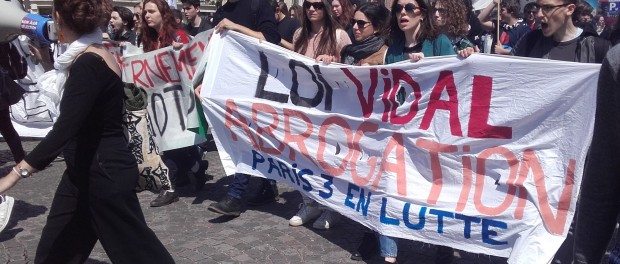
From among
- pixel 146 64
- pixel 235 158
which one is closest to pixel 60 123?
pixel 235 158

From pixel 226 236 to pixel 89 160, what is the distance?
6.90 feet

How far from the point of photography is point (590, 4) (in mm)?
5176

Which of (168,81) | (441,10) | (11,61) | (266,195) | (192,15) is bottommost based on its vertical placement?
(266,195)

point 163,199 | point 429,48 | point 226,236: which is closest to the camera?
point 429,48

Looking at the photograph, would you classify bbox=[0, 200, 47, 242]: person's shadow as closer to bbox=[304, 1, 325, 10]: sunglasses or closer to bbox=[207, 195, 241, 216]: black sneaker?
bbox=[207, 195, 241, 216]: black sneaker

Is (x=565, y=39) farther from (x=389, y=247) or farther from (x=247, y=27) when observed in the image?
(x=247, y=27)

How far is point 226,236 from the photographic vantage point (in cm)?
520

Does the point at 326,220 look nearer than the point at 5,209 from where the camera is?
No

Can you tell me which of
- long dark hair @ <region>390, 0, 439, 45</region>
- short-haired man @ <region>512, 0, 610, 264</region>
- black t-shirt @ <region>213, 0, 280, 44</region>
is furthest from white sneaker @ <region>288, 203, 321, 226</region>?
short-haired man @ <region>512, 0, 610, 264</region>

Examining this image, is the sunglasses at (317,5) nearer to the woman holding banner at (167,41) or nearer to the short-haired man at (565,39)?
the woman holding banner at (167,41)

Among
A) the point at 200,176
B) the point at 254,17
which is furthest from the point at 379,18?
the point at 200,176

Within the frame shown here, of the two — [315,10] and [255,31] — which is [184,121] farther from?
[315,10]

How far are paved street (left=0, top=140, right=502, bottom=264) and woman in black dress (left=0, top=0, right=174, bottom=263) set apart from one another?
4.57 ft

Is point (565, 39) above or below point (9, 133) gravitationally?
above
